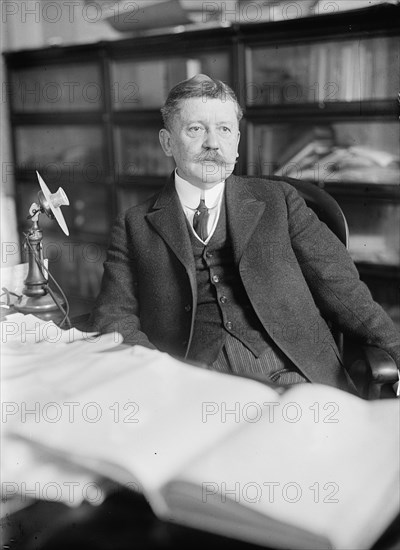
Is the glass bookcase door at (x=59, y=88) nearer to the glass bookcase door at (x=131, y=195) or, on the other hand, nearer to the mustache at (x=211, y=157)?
the glass bookcase door at (x=131, y=195)

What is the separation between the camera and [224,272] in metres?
1.24

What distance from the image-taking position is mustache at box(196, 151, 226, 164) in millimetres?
1191

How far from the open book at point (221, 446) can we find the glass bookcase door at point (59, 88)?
199 cm

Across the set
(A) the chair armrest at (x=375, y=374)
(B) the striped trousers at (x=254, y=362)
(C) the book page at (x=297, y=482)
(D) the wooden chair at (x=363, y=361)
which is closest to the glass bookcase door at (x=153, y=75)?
(D) the wooden chair at (x=363, y=361)

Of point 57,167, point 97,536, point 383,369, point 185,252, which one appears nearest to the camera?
point 97,536

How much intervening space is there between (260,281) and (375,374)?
296mm

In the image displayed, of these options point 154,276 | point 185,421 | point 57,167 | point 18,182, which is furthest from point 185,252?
point 18,182

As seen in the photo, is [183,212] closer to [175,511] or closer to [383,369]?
[383,369]

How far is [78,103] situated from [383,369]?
201 centimetres

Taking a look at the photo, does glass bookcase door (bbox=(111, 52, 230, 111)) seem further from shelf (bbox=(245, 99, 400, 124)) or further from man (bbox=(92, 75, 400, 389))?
man (bbox=(92, 75, 400, 389))

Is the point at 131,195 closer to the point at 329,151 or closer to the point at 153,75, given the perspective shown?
the point at 153,75

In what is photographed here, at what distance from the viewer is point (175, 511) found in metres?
0.60

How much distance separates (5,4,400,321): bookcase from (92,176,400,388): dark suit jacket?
86 centimetres

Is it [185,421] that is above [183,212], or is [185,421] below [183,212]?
below
